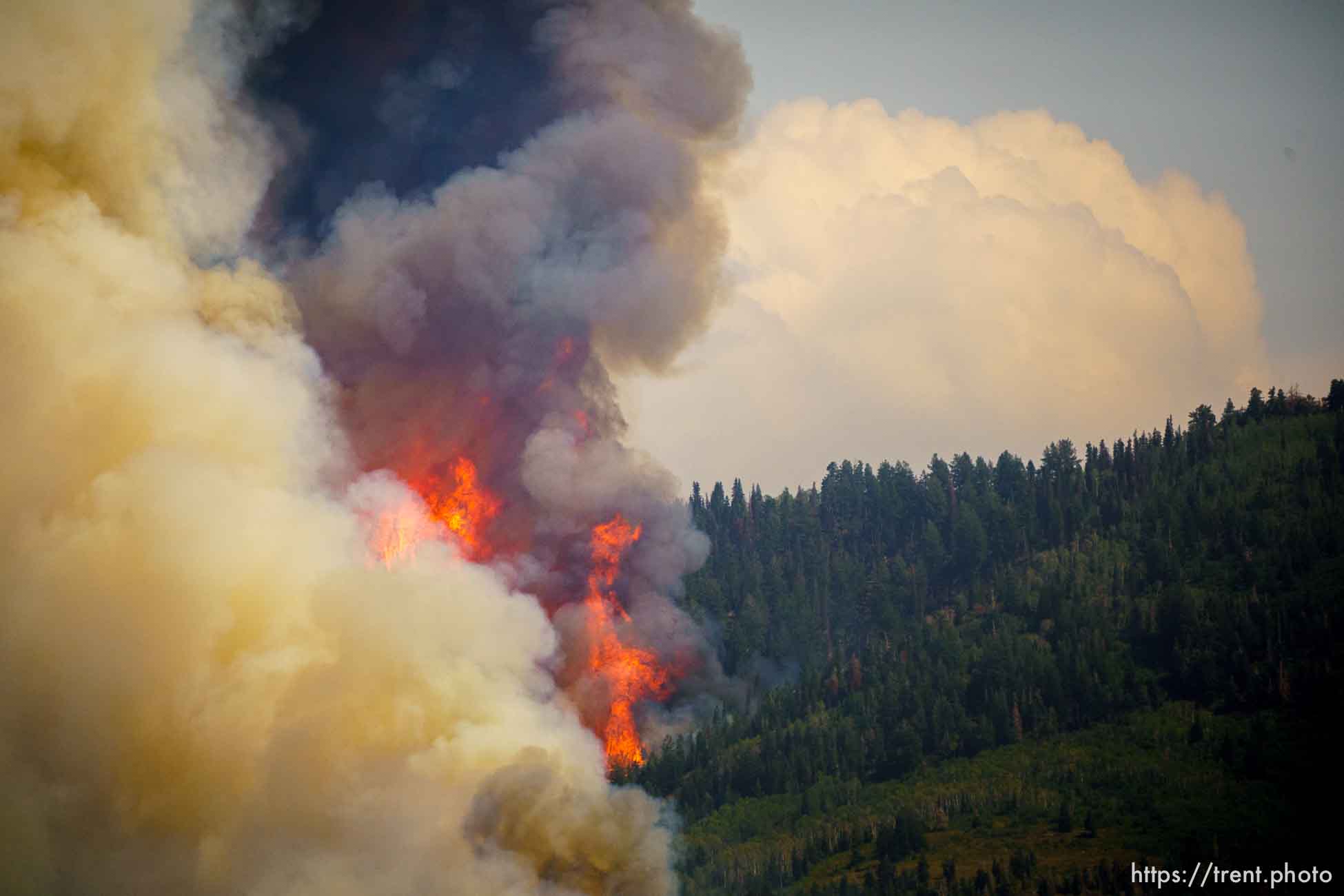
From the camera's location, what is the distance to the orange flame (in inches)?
6181

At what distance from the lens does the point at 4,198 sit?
135 meters

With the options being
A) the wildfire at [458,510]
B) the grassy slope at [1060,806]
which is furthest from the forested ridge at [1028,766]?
the wildfire at [458,510]

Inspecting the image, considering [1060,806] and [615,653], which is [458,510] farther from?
[1060,806]

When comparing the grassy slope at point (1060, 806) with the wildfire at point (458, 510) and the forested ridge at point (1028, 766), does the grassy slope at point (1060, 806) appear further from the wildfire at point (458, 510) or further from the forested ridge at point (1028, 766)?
the wildfire at point (458, 510)

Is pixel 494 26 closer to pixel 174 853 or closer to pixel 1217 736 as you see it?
pixel 174 853

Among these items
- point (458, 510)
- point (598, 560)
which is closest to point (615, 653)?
point (598, 560)

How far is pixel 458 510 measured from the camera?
158 meters

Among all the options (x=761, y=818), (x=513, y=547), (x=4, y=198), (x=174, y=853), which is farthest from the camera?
(x=761, y=818)

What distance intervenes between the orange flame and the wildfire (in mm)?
10904

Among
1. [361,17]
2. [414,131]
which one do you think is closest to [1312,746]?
[414,131]

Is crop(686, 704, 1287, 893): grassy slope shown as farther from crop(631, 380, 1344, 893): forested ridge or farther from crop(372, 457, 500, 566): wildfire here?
crop(372, 457, 500, 566): wildfire

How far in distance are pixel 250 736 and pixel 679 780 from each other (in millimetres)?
52309

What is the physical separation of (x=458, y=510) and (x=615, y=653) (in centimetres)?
2019

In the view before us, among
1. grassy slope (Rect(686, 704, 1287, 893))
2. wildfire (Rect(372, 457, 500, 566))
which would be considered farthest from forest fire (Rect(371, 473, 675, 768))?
grassy slope (Rect(686, 704, 1287, 893))
